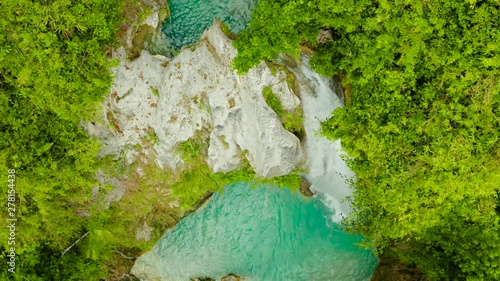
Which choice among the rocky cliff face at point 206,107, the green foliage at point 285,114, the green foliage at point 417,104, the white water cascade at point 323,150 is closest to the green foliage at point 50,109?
the rocky cliff face at point 206,107

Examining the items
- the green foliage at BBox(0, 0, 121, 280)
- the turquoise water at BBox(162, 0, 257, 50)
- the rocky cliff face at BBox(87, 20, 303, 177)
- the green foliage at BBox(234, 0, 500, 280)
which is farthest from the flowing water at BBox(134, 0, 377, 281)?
the turquoise water at BBox(162, 0, 257, 50)

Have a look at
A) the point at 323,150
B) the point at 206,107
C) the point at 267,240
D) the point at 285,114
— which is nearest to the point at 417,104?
the point at 285,114

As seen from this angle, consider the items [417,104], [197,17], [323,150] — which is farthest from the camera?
[323,150]

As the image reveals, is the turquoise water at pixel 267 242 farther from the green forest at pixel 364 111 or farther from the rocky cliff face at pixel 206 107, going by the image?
the rocky cliff face at pixel 206 107

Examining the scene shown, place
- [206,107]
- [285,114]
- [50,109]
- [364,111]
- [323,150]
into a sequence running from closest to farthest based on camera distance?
1. [364,111]
2. [50,109]
3. [285,114]
4. [206,107]
5. [323,150]

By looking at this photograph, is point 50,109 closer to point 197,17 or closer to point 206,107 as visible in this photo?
point 206,107
